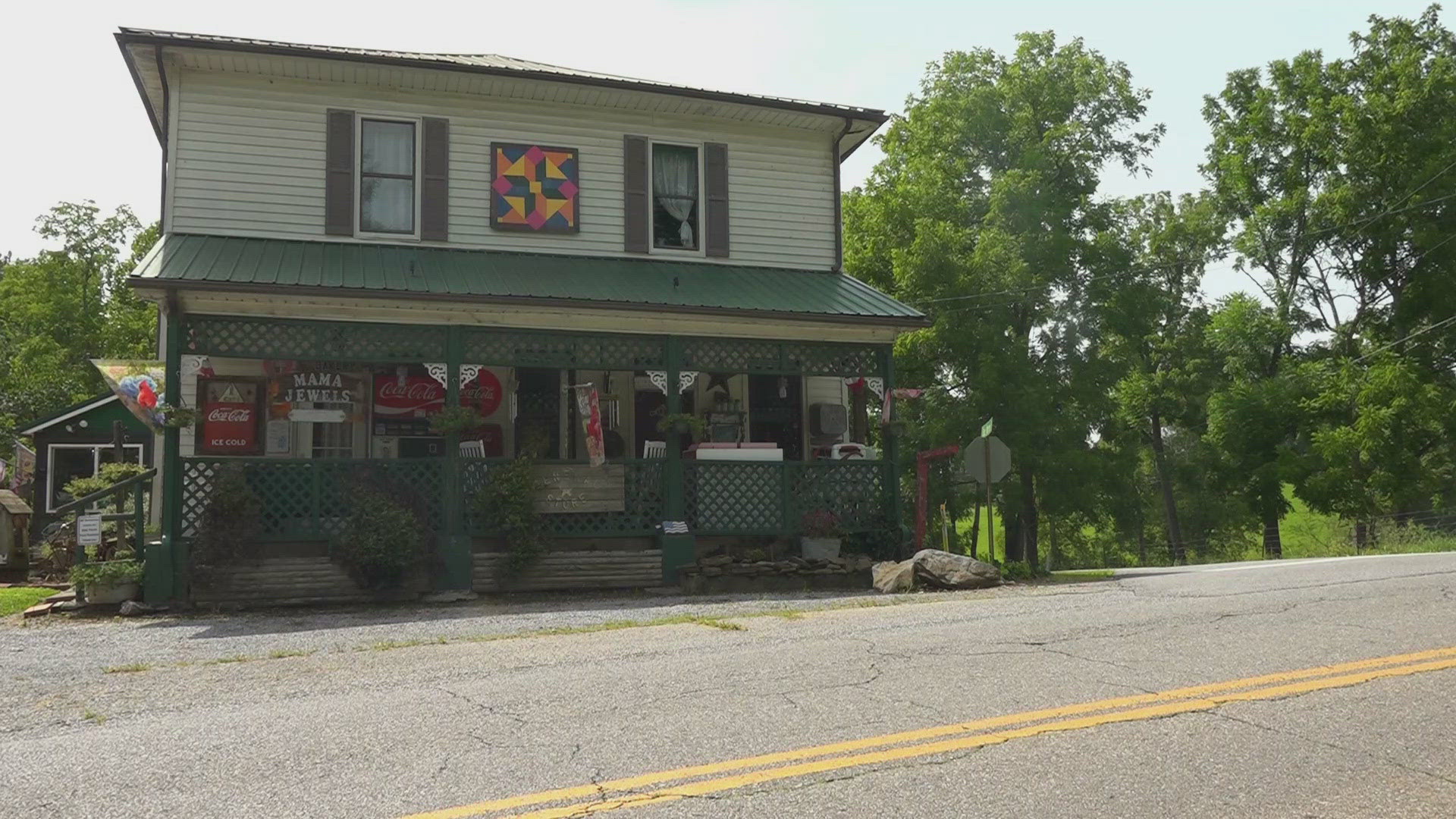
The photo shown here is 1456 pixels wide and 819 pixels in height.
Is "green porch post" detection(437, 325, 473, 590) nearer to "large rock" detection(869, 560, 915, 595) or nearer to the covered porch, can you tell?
the covered porch

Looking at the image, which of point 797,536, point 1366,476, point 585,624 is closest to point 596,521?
point 797,536

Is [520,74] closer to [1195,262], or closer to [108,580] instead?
[108,580]

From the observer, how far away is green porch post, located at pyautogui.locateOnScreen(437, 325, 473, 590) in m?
14.0

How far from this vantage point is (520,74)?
16156 millimetres

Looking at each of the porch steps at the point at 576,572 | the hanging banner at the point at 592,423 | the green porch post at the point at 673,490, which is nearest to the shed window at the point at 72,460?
the porch steps at the point at 576,572

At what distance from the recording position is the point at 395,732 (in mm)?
6141

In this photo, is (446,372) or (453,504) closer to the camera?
(453,504)

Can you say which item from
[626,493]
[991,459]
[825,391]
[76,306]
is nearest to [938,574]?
[991,459]

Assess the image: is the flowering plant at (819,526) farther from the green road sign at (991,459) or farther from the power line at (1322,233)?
the power line at (1322,233)

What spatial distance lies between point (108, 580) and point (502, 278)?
19.3 ft

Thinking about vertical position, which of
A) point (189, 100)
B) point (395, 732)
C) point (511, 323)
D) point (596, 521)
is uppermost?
point (189, 100)

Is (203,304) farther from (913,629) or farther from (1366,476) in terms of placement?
(1366,476)

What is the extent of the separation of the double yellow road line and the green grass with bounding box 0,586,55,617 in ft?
36.2

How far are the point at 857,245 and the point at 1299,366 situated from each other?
44.4 feet
